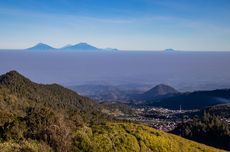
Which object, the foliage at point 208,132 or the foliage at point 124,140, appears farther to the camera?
the foliage at point 208,132

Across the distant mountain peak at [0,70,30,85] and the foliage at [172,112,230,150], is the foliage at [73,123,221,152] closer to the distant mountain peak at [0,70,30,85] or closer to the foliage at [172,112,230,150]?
the foliage at [172,112,230,150]

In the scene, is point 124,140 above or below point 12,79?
above

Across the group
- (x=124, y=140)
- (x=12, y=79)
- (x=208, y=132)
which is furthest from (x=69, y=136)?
(x=12, y=79)

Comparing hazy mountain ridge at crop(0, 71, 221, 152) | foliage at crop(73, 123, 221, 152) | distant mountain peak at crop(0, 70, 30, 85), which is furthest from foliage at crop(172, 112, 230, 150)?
distant mountain peak at crop(0, 70, 30, 85)

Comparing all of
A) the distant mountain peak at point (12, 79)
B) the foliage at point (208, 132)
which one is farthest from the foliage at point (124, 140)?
the distant mountain peak at point (12, 79)

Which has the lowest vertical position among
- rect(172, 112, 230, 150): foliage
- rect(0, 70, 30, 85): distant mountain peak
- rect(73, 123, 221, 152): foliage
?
rect(172, 112, 230, 150): foliage

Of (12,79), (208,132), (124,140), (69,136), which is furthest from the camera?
(12,79)

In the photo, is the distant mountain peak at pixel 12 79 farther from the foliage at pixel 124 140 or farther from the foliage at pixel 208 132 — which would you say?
the foliage at pixel 124 140

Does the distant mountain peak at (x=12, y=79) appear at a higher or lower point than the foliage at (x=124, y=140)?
lower

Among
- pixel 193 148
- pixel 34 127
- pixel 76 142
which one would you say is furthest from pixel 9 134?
pixel 193 148

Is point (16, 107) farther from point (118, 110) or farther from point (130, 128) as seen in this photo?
point (118, 110)

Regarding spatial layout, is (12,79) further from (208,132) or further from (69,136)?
(69,136)
